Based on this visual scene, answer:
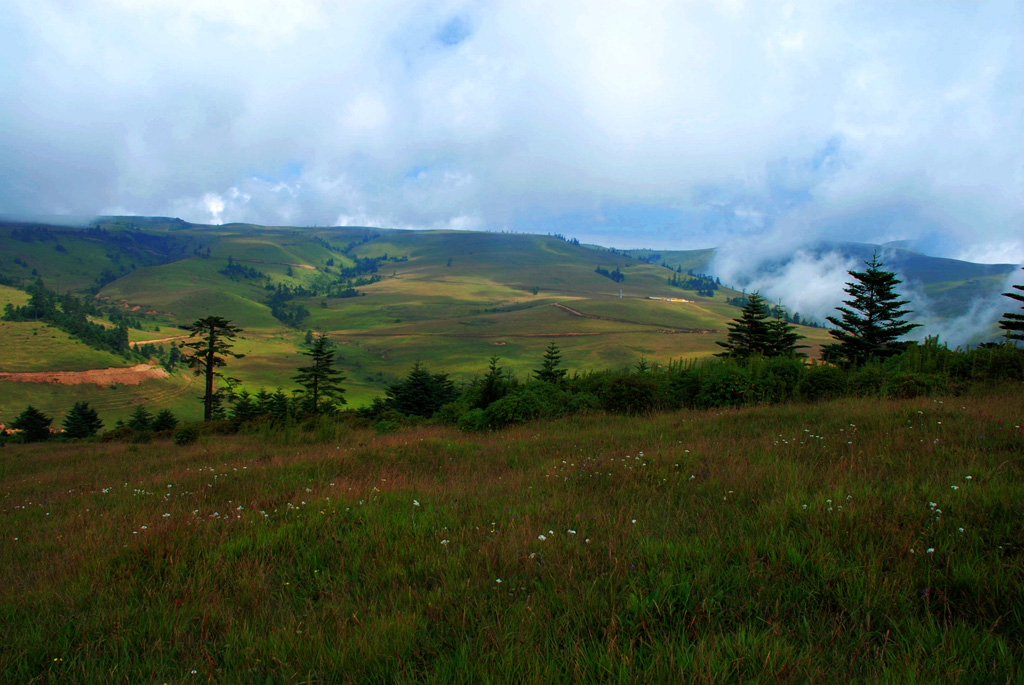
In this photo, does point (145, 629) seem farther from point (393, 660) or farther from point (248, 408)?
point (248, 408)

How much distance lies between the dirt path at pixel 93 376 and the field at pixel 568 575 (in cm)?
17837

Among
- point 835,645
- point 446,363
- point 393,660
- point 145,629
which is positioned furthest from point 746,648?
point 446,363

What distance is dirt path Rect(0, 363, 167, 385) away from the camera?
140 m

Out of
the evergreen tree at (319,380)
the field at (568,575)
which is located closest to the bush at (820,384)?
the field at (568,575)

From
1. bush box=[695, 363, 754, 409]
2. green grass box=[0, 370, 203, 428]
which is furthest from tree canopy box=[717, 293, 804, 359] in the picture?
green grass box=[0, 370, 203, 428]

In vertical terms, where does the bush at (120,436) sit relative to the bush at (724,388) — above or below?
below

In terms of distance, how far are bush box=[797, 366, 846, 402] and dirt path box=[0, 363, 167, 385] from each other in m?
179

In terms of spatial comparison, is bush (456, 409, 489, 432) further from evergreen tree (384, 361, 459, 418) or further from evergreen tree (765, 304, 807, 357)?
evergreen tree (384, 361, 459, 418)

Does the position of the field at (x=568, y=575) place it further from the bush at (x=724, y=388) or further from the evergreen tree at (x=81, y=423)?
the evergreen tree at (x=81, y=423)

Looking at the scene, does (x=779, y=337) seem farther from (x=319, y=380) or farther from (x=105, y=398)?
(x=105, y=398)

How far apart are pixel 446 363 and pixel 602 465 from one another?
151 m

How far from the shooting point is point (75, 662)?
2676 millimetres

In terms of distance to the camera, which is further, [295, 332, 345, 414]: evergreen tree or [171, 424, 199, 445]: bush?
[295, 332, 345, 414]: evergreen tree

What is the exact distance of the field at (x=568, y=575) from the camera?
254 cm
